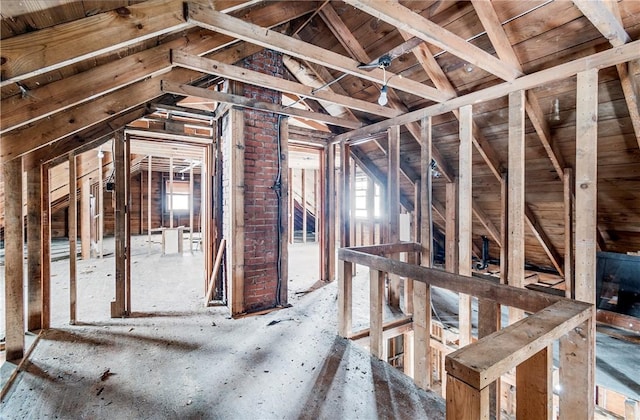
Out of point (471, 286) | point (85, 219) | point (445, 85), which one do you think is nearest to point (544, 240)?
point (445, 85)

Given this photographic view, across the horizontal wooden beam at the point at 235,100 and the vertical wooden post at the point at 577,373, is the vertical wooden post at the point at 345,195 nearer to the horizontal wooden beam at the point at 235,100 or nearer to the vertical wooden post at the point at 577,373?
the horizontal wooden beam at the point at 235,100

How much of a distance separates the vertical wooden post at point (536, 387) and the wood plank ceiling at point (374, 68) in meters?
1.54

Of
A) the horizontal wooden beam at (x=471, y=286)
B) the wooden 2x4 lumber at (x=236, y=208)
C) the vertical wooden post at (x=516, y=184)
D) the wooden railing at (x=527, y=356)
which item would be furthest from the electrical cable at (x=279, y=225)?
the vertical wooden post at (x=516, y=184)

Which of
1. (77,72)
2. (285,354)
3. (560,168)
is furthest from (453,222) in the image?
(77,72)

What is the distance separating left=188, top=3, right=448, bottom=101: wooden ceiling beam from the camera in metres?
1.27

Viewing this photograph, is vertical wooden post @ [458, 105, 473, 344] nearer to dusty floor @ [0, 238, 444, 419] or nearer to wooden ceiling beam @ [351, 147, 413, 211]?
dusty floor @ [0, 238, 444, 419]

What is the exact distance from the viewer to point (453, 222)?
365 cm

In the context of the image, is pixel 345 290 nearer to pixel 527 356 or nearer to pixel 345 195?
pixel 527 356

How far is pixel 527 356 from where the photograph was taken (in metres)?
0.86

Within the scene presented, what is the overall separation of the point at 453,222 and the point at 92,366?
3828 mm

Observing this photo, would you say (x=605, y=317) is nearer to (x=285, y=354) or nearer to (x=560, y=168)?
(x=560, y=168)

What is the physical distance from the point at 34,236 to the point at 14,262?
0.32m

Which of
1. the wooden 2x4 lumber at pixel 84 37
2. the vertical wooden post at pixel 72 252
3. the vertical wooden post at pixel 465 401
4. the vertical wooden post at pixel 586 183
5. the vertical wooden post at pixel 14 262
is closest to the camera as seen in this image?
the vertical wooden post at pixel 465 401

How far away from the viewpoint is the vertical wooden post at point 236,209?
2742mm
